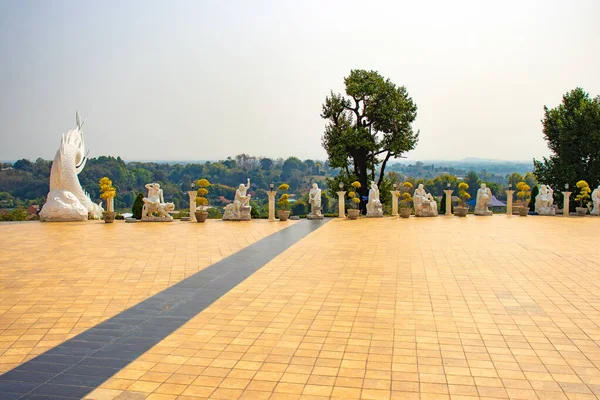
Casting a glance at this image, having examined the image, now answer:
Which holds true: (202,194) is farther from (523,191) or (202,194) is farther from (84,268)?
(523,191)

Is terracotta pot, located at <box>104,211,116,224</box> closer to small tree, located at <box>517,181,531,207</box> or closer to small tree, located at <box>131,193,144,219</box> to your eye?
small tree, located at <box>131,193,144,219</box>

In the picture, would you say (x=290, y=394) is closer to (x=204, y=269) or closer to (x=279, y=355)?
A: (x=279, y=355)

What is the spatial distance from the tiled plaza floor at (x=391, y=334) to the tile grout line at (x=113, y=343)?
238 mm

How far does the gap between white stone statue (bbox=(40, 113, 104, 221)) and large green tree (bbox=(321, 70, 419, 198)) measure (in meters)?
13.3

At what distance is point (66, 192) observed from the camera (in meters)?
22.7

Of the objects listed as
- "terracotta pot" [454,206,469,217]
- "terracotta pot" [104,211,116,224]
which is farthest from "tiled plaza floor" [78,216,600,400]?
"terracotta pot" [454,206,469,217]

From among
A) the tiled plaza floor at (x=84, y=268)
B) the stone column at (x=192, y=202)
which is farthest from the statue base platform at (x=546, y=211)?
the stone column at (x=192, y=202)

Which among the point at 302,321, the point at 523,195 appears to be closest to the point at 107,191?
the point at 302,321

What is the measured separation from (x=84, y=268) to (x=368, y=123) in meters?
21.0

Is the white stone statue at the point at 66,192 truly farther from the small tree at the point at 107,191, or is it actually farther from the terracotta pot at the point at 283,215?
the terracotta pot at the point at 283,215

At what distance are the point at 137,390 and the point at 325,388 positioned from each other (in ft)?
6.46

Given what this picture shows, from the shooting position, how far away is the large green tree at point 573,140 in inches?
1106

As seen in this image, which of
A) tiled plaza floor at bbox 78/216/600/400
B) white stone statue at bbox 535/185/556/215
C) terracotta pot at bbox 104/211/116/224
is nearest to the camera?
tiled plaza floor at bbox 78/216/600/400

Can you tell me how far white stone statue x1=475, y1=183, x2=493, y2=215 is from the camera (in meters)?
25.2
